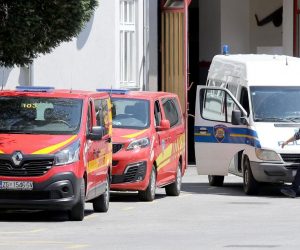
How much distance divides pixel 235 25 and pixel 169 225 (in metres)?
24.3

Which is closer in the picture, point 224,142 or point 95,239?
point 95,239

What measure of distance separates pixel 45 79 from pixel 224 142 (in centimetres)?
846

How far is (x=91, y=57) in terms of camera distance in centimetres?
3259

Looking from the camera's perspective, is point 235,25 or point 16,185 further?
point 235,25

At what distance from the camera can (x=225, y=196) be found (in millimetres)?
23828

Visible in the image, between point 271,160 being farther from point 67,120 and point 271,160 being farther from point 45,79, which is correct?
point 45,79

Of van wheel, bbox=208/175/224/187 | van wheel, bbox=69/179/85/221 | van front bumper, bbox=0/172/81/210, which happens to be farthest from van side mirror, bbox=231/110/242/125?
van front bumper, bbox=0/172/81/210

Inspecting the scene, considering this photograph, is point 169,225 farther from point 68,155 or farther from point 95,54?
point 95,54

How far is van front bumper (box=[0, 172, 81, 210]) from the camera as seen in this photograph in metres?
17.3

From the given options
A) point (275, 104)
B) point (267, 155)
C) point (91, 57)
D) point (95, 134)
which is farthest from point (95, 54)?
point (95, 134)

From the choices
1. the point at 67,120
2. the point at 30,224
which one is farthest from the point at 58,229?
the point at 67,120

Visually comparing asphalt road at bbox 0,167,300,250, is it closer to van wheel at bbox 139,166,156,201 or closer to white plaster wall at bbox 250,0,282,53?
van wheel at bbox 139,166,156,201

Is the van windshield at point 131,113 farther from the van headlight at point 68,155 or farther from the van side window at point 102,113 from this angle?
the van headlight at point 68,155

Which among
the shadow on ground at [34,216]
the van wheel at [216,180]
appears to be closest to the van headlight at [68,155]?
the shadow on ground at [34,216]
